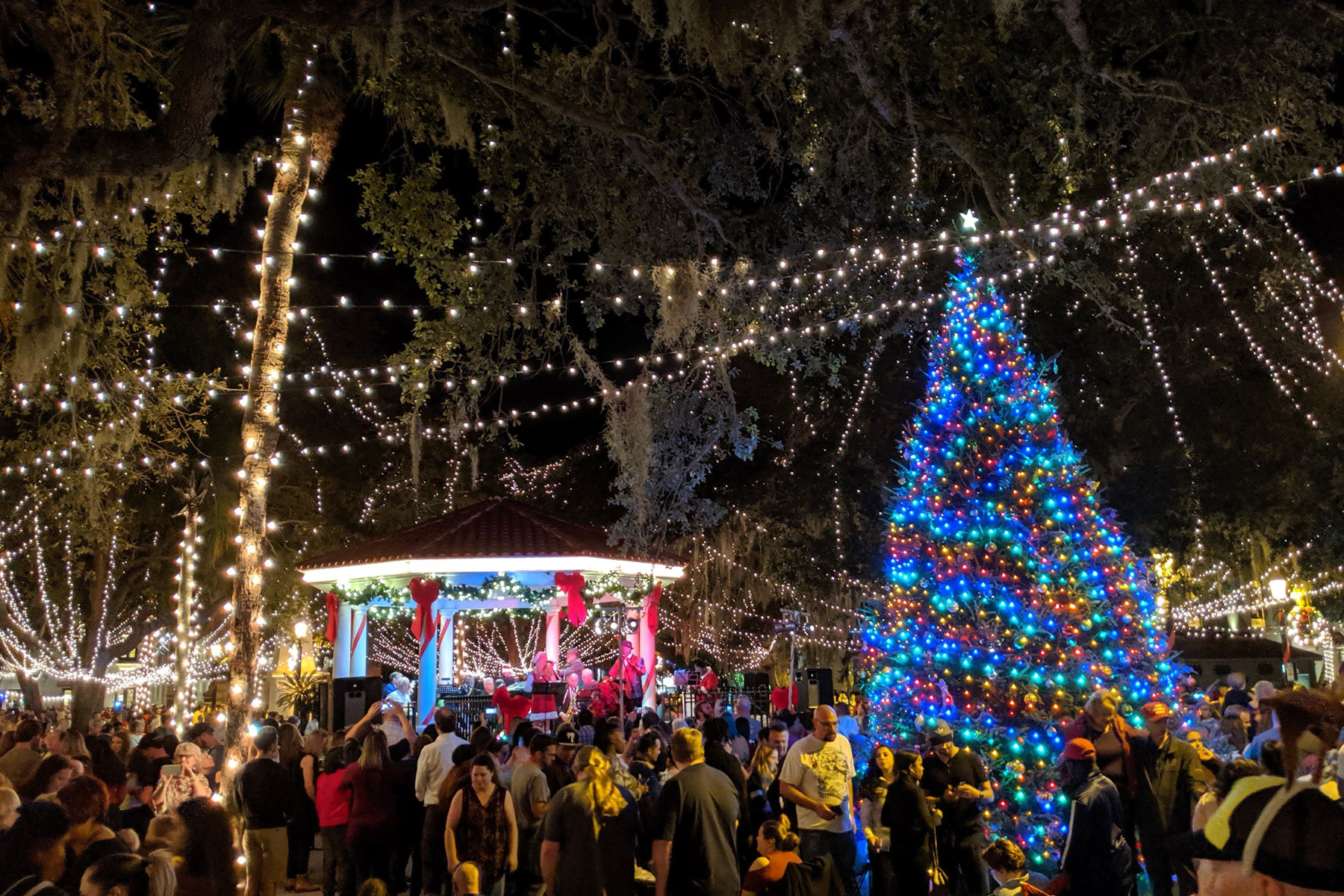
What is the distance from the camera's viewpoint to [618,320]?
86.9 feet

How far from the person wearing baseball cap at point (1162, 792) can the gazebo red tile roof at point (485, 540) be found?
10.0 metres

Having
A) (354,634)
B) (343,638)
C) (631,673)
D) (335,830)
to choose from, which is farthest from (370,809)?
(354,634)

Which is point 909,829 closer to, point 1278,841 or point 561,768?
point 561,768

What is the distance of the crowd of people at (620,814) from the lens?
458cm

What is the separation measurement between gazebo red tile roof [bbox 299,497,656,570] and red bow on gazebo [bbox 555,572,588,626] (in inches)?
16.8

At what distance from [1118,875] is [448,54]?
1113 cm

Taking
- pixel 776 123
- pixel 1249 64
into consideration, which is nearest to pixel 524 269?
pixel 776 123

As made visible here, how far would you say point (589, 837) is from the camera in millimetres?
5734

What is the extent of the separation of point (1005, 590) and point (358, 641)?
454 inches

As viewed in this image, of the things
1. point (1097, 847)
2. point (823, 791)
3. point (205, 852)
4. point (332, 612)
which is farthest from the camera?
point (332, 612)

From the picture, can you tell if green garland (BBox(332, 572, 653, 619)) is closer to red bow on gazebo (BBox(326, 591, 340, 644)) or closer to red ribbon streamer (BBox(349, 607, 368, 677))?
red ribbon streamer (BBox(349, 607, 368, 677))

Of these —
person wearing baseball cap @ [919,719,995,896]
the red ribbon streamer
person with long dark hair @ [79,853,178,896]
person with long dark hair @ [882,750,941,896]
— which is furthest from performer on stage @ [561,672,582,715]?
person with long dark hair @ [79,853,178,896]

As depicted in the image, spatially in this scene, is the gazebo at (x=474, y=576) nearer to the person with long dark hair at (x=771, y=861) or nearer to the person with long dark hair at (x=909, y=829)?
the person with long dark hair at (x=909, y=829)

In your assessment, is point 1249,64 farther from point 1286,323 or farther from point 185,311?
point 185,311
